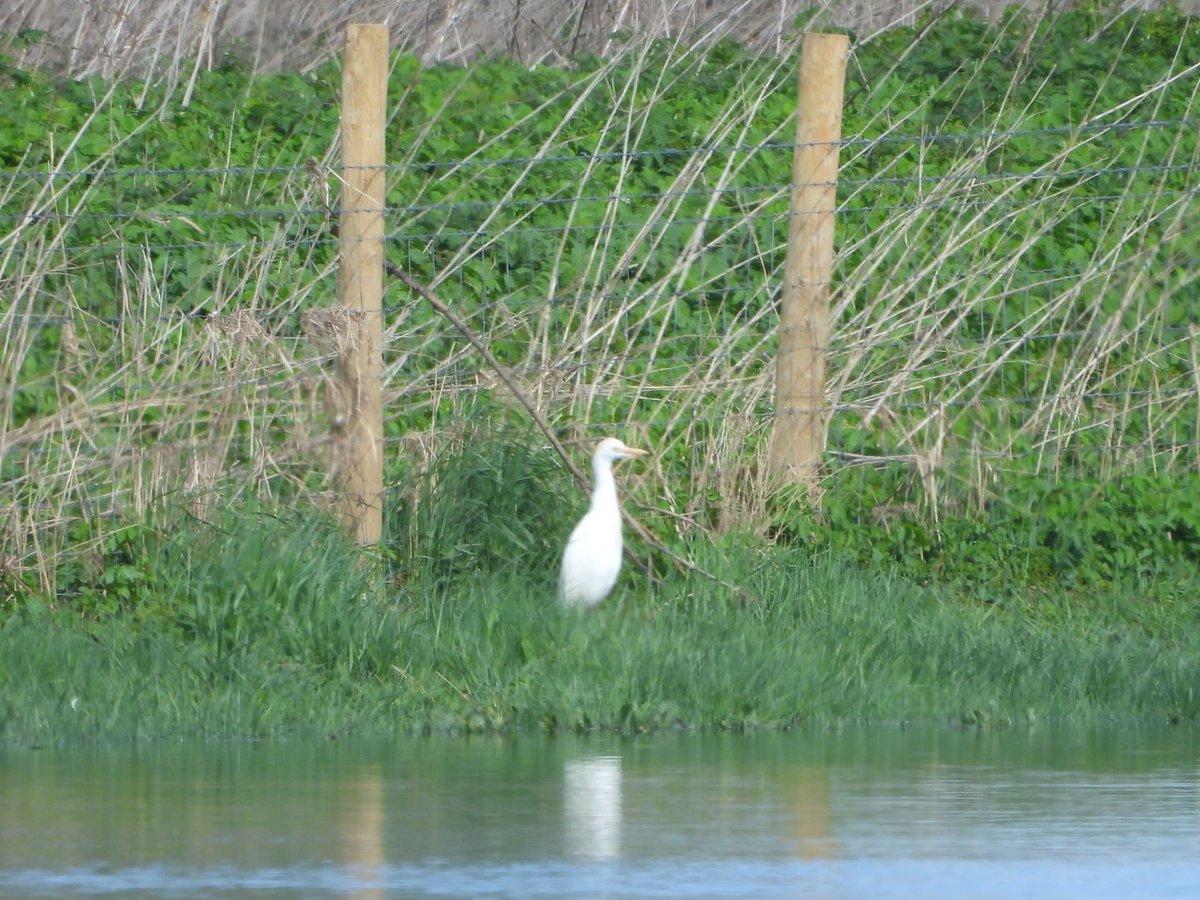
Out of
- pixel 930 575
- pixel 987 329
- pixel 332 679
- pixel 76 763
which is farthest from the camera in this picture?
Answer: pixel 987 329

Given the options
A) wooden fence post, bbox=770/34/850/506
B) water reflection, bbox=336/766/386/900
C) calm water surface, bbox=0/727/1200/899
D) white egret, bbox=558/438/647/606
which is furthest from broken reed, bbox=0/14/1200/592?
water reflection, bbox=336/766/386/900

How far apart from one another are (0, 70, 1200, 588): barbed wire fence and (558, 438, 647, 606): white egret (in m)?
0.74

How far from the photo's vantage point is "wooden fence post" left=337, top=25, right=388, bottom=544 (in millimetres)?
9031

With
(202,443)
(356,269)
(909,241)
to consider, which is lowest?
(202,443)

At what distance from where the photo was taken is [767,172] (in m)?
13.9

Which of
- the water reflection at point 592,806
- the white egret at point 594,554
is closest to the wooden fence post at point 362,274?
the white egret at point 594,554

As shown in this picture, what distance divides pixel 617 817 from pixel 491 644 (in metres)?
2.22

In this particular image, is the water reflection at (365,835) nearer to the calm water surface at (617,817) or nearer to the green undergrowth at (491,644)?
the calm water surface at (617,817)

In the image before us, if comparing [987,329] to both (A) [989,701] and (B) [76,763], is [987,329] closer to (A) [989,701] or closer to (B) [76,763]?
(A) [989,701]

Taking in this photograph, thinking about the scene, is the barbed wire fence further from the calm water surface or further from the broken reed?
the calm water surface

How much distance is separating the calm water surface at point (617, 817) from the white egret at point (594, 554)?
1742 mm

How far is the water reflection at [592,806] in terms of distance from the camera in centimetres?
493

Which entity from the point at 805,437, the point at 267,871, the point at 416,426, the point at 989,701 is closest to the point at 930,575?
the point at 805,437

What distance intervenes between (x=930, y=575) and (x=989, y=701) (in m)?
2.24
